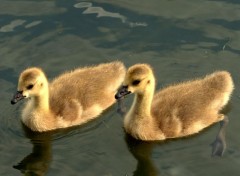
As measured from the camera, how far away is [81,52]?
954 centimetres

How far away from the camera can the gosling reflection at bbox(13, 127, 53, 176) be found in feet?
25.2

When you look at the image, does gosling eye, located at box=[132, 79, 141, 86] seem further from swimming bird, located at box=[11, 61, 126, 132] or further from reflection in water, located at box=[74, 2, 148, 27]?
reflection in water, located at box=[74, 2, 148, 27]

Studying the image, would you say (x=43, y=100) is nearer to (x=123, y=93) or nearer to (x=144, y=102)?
(x=123, y=93)

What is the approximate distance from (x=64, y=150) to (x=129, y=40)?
240cm

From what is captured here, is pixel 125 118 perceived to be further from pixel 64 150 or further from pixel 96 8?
pixel 96 8

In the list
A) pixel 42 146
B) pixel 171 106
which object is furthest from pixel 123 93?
pixel 42 146

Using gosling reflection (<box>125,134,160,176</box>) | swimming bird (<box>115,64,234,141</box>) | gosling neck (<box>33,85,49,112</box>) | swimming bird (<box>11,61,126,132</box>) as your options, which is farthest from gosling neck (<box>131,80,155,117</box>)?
gosling neck (<box>33,85,49,112</box>)

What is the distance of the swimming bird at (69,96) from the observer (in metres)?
7.94

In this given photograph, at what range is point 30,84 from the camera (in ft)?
25.5

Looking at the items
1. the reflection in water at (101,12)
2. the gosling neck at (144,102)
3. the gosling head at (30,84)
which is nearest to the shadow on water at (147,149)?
the gosling neck at (144,102)

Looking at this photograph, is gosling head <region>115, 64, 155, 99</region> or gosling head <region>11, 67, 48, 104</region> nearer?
gosling head <region>115, 64, 155, 99</region>

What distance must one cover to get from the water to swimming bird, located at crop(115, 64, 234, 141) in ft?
0.48

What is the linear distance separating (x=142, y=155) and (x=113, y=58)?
188 centimetres

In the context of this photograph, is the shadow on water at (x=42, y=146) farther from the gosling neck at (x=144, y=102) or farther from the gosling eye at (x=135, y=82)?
the gosling eye at (x=135, y=82)
